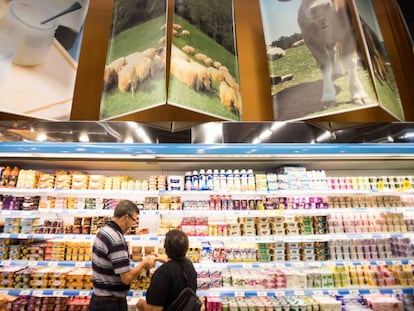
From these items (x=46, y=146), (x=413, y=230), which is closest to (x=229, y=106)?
(x=46, y=146)

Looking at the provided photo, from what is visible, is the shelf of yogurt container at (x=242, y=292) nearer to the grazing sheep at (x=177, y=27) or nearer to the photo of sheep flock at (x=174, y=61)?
the photo of sheep flock at (x=174, y=61)

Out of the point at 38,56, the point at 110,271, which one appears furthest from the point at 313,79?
the point at 38,56

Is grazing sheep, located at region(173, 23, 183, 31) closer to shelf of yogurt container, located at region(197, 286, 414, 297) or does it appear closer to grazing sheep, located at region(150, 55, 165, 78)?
grazing sheep, located at region(150, 55, 165, 78)

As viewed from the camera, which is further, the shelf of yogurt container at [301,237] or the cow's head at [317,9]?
the shelf of yogurt container at [301,237]

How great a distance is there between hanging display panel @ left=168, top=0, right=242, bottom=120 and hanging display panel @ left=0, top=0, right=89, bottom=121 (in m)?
1.37

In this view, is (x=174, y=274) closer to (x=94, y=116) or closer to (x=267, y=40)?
(x=94, y=116)

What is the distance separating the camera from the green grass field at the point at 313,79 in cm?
265

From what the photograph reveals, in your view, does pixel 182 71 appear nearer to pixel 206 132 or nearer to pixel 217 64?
pixel 217 64

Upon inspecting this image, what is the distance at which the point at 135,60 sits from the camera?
2863mm

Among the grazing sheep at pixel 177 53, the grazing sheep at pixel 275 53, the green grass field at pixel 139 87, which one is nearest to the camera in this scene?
the green grass field at pixel 139 87

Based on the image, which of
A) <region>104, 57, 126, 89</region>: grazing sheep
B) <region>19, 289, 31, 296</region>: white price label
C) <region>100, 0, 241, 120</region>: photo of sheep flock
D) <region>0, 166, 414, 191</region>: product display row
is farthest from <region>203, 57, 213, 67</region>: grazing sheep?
<region>19, 289, 31, 296</region>: white price label

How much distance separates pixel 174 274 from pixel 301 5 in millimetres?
3298

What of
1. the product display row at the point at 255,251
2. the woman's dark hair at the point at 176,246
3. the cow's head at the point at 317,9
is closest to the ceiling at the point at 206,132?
the cow's head at the point at 317,9

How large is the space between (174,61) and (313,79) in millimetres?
1522
